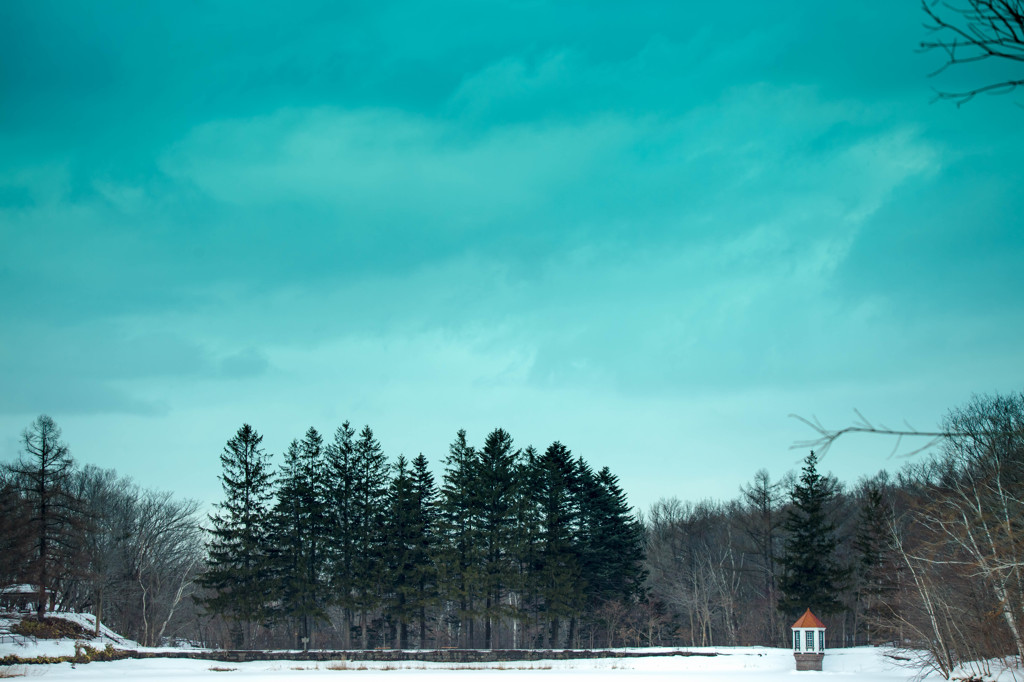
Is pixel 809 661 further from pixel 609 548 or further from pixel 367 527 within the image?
pixel 367 527

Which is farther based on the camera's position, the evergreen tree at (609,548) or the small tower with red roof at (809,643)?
the evergreen tree at (609,548)

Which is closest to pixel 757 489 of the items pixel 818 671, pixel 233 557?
pixel 818 671

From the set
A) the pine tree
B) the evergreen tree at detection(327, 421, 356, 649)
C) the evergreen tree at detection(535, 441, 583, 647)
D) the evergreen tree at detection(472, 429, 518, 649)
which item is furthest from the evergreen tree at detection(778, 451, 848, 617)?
the evergreen tree at detection(327, 421, 356, 649)

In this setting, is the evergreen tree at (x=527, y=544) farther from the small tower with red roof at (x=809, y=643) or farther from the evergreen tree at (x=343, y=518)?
the small tower with red roof at (x=809, y=643)

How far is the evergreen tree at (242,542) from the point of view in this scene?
1969 inches

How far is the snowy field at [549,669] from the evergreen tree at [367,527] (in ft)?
29.4

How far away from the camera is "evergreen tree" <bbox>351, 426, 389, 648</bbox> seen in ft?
168

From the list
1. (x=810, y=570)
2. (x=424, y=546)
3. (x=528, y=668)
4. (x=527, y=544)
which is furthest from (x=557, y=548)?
(x=810, y=570)

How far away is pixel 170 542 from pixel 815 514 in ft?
163

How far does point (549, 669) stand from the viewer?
129ft

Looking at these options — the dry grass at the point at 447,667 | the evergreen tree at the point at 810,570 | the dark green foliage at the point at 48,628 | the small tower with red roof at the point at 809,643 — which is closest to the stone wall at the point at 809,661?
the small tower with red roof at the point at 809,643

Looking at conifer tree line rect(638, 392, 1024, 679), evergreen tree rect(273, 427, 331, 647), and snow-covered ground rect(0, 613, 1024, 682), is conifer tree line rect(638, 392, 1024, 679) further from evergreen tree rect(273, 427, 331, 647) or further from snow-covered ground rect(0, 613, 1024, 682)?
evergreen tree rect(273, 427, 331, 647)

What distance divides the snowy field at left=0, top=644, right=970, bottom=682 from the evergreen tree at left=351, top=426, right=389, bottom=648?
A: 8.96 m

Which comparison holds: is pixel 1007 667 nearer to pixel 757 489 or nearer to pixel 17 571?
pixel 757 489
